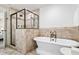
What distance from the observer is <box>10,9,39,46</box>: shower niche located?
1.56 metres

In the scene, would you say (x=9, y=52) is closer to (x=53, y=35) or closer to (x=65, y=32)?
(x=53, y=35)

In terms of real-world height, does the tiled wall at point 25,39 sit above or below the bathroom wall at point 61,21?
below

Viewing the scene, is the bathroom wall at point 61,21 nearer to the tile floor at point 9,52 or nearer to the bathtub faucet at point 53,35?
the bathtub faucet at point 53,35

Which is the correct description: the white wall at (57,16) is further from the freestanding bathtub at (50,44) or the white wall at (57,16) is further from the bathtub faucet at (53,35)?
the freestanding bathtub at (50,44)

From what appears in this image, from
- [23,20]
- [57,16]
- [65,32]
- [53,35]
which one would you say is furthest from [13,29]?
[65,32]

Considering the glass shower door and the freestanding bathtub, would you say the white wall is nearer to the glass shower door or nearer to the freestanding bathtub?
the freestanding bathtub

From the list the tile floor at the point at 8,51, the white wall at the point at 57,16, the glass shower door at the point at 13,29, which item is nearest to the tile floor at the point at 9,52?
the tile floor at the point at 8,51

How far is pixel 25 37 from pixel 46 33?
40 cm

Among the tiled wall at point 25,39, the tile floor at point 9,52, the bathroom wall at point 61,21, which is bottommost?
the tile floor at point 9,52

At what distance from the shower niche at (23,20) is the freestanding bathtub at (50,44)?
11.1 inches

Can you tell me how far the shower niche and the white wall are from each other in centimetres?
13

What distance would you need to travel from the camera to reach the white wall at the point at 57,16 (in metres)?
1.57

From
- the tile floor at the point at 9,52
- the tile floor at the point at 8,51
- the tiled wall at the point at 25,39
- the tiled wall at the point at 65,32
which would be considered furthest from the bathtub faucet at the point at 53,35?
the tile floor at the point at 8,51

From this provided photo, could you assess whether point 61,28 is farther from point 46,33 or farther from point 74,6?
point 74,6
